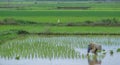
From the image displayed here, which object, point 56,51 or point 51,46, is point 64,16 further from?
point 56,51

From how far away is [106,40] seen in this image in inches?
547

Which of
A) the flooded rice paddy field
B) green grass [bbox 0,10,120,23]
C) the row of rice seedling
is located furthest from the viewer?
green grass [bbox 0,10,120,23]

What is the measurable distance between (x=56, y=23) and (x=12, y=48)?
709cm

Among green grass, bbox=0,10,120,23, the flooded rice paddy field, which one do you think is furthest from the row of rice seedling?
green grass, bbox=0,10,120,23

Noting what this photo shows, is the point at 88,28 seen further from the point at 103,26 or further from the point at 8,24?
the point at 8,24

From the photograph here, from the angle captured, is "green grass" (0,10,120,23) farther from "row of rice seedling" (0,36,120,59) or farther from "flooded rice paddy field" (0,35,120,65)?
"flooded rice paddy field" (0,35,120,65)

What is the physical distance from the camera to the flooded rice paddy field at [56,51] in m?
9.97

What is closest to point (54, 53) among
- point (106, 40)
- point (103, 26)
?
point (106, 40)

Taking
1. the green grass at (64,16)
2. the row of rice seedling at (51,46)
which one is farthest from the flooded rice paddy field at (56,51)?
the green grass at (64,16)

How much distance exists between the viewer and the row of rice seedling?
11.2m

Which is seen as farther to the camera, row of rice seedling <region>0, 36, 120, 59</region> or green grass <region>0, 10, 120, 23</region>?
green grass <region>0, 10, 120, 23</region>

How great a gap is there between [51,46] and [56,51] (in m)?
1.11

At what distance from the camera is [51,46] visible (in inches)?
503

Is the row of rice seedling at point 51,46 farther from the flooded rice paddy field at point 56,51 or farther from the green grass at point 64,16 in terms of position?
the green grass at point 64,16
